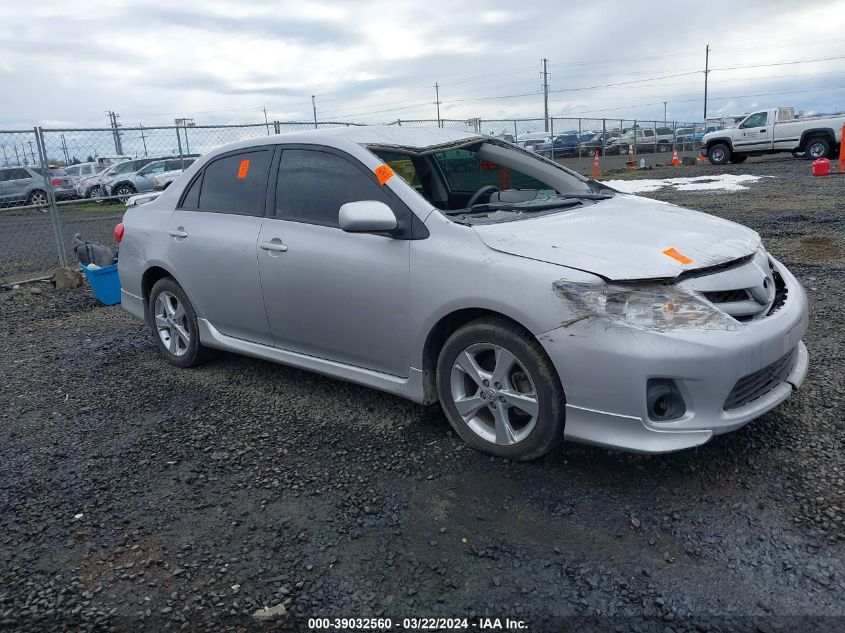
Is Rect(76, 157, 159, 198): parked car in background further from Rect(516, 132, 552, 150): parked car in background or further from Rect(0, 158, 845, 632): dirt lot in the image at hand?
Rect(0, 158, 845, 632): dirt lot

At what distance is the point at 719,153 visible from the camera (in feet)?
79.9

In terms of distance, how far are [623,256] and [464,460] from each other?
4.11 ft

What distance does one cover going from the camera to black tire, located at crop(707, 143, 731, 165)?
24219mm

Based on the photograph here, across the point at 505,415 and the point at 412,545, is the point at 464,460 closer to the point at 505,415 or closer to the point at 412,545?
the point at 505,415

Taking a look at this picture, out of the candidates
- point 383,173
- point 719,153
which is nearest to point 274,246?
point 383,173

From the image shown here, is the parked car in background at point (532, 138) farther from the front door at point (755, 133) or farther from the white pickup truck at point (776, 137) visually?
the front door at point (755, 133)

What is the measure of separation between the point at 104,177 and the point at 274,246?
22.4m

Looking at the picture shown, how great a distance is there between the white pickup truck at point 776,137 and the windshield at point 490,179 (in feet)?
70.0

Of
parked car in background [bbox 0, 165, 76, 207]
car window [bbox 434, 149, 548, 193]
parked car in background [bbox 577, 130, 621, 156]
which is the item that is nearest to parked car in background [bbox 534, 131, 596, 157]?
parked car in background [bbox 577, 130, 621, 156]

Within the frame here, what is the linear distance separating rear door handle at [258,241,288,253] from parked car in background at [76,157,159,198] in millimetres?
21796

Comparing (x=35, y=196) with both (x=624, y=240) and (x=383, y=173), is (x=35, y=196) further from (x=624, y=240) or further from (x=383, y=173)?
(x=624, y=240)

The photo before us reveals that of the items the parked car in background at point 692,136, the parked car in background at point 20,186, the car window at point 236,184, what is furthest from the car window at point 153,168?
the parked car in background at point 692,136

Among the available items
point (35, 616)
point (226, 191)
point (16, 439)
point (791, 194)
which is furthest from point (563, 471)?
point (791, 194)

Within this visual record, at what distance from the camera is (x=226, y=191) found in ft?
15.3
